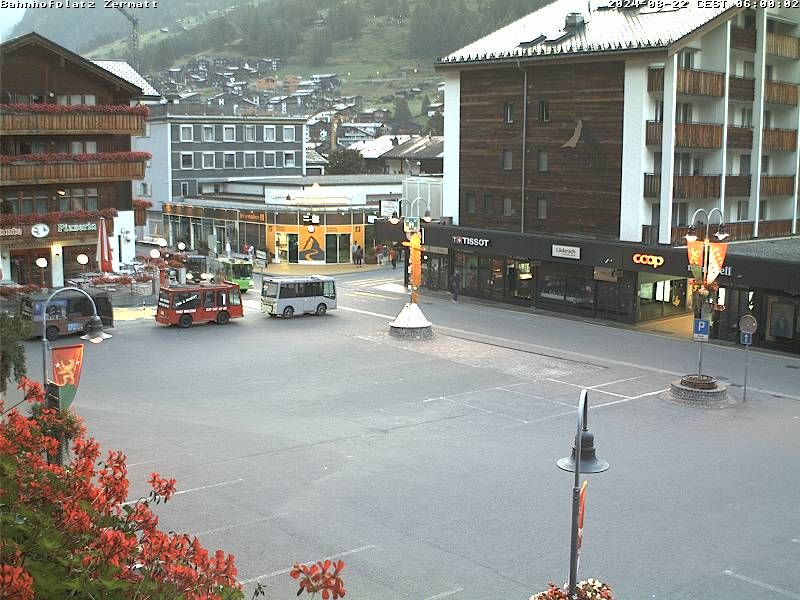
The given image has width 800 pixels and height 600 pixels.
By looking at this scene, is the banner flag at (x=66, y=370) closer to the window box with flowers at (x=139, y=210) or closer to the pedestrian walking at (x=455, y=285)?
the pedestrian walking at (x=455, y=285)

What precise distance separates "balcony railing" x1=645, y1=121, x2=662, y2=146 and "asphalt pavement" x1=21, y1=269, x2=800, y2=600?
9169 mm

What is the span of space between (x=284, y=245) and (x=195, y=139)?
66.5ft

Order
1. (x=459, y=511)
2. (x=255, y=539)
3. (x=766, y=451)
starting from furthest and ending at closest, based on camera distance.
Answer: (x=766, y=451)
(x=459, y=511)
(x=255, y=539)

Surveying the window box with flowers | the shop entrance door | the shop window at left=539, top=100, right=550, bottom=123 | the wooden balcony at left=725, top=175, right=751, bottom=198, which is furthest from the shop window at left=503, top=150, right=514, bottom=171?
the shop entrance door

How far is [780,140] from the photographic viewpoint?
2029 inches

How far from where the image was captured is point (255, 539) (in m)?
18.2

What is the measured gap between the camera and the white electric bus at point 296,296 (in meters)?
46.7

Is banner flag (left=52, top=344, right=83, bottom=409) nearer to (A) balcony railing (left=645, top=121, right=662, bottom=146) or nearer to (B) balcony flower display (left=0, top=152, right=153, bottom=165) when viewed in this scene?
(B) balcony flower display (left=0, top=152, right=153, bottom=165)

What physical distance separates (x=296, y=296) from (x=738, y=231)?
2184cm

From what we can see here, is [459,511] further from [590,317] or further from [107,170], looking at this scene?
[107,170]

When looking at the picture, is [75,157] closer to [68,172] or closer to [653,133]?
[68,172]

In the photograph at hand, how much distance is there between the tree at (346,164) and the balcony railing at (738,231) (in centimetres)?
6878

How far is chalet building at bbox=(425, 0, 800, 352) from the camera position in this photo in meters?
45.4

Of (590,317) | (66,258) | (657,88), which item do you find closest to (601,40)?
(657,88)
